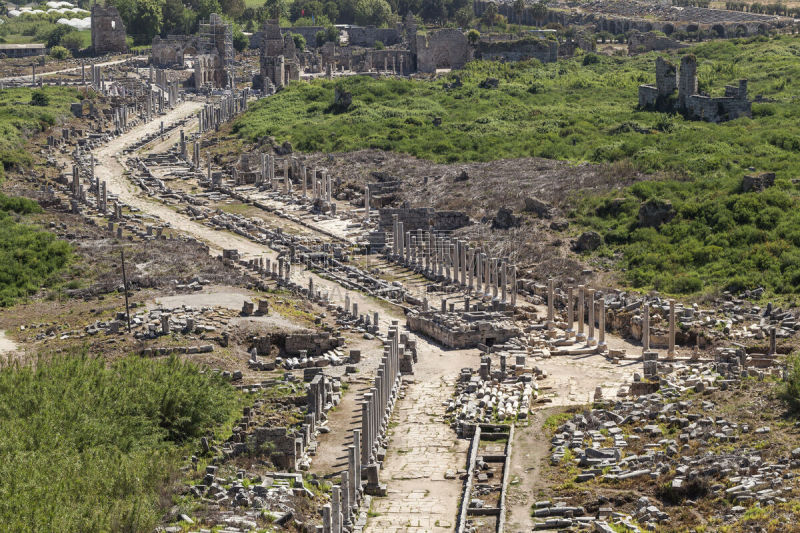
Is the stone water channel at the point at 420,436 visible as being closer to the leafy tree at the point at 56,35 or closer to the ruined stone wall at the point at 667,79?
the ruined stone wall at the point at 667,79

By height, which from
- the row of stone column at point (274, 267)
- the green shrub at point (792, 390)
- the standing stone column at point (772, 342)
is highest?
the green shrub at point (792, 390)

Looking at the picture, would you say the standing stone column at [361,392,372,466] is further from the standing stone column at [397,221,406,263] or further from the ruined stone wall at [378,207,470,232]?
the ruined stone wall at [378,207,470,232]

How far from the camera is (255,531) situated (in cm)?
3194

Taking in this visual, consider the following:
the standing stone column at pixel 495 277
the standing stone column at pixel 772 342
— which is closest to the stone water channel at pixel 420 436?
the standing stone column at pixel 495 277

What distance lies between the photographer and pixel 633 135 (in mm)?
86500

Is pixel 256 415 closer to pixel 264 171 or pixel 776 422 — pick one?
pixel 776 422

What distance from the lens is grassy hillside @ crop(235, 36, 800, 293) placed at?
58.0 metres

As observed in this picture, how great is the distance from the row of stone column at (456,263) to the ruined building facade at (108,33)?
90316 mm

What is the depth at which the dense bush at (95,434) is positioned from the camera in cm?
3003

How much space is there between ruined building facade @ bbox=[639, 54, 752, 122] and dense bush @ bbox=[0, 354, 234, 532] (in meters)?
55.7

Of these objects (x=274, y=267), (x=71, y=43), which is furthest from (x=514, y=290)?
(x=71, y=43)

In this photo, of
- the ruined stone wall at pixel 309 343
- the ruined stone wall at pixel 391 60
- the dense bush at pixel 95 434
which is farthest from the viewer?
the ruined stone wall at pixel 391 60

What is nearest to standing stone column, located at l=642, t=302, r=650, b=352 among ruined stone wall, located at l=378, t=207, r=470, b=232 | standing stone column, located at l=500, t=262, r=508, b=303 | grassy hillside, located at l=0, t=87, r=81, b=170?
standing stone column, located at l=500, t=262, r=508, b=303

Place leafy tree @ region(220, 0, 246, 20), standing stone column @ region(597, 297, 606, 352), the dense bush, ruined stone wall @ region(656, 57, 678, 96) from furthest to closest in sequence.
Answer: leafy tree @ region(220, 0, 246, 20), ruined stone wall @ region(656, 57, 678, 96), standing stone column @ region(597, 297, 606, 352), the dense bush
